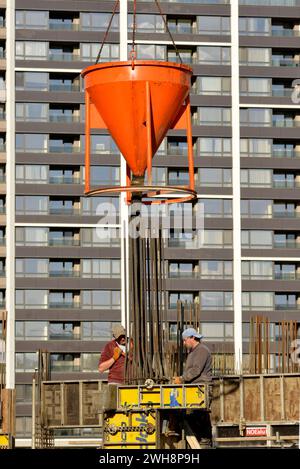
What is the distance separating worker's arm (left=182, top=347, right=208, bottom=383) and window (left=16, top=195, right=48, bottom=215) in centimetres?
7438

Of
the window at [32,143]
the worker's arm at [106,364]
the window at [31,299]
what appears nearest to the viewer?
the worker's arm at [106,364]

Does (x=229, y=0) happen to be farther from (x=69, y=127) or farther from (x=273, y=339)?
(x=273, y=339)

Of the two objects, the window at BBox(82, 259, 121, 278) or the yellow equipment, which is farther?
the window at BBox(82, 259, 121, 278)

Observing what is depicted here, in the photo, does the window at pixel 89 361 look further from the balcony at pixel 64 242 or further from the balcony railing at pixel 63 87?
the balcony railing at pixel 63 87

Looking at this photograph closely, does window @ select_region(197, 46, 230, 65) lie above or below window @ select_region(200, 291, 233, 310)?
above

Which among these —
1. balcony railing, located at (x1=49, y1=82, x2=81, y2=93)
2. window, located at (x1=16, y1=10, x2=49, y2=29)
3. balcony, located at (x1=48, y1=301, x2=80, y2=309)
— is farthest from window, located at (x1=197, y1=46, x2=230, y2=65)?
balcony, located at (x1=48, y1=301, x2=80, y2=309)

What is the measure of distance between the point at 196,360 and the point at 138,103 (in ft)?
19.0

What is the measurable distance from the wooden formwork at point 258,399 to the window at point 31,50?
2354 inches

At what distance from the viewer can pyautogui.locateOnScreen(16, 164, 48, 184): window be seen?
9556 cm

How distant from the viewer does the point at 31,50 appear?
97.1 m

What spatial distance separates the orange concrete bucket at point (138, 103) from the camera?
24.5 meters

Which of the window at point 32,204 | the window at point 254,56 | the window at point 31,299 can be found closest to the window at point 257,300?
the window at point 31,299

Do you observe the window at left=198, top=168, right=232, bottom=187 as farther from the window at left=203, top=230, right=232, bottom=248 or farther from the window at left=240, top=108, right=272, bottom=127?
the window at left=240, top=108, right=272, bottom=127

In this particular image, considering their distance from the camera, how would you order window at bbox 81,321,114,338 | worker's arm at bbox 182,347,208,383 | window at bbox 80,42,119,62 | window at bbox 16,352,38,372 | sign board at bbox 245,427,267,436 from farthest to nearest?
window at bbox 80,42,119,62 → window at bbox 81,321,114,338 → window at bbox 16,352,38,372 → sign board at bbox 245,427,267,436 → worker's arm at bbox 182,347,208,383
